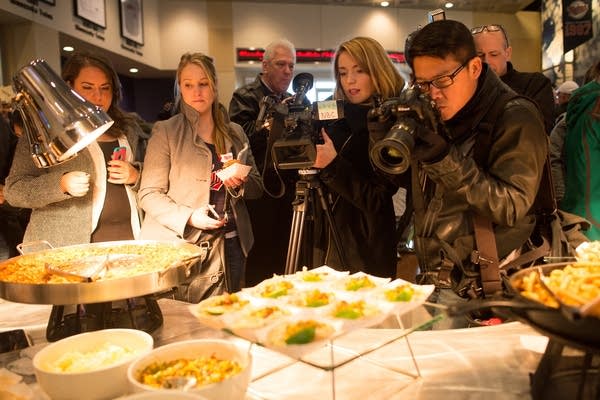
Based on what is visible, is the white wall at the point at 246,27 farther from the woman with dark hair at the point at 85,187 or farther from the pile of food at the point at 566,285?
the pile of food at the point at 566,285

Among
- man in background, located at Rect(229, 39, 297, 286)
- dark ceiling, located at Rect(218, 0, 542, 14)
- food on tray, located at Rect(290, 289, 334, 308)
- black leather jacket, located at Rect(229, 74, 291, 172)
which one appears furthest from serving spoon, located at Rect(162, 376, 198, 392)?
dark ceiling, located at Rect(218, 0, 542, 14)

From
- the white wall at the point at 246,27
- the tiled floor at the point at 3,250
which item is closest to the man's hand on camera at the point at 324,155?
the tiled floor at the point at 3,250

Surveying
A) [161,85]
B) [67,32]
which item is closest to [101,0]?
[67,32]

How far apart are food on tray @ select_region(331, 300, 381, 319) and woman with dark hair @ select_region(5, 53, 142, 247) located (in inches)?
45.9

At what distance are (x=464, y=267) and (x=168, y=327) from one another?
831 mm

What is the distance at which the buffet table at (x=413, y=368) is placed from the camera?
899mm

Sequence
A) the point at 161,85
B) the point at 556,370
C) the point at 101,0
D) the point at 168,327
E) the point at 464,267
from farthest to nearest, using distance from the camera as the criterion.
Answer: the point at 161,85 < the point at 101,0 < the point at 464,267 < the point at 168,327 < the point at 556,370

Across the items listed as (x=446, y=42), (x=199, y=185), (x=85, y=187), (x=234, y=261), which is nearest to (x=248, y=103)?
(x=199, y=185)

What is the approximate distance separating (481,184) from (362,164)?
737 mm

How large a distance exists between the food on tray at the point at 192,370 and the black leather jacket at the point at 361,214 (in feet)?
3.61

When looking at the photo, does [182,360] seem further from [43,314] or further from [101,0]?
[101,0]

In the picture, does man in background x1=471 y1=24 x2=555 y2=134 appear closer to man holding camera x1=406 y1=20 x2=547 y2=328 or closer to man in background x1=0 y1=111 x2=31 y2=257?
man holding camera x1=406 y1=20 x2=547 y2=328

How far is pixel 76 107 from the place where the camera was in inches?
37.3

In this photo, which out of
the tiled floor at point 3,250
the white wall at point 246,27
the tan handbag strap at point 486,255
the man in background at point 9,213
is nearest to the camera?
the tan handbag strap at point 486,255
